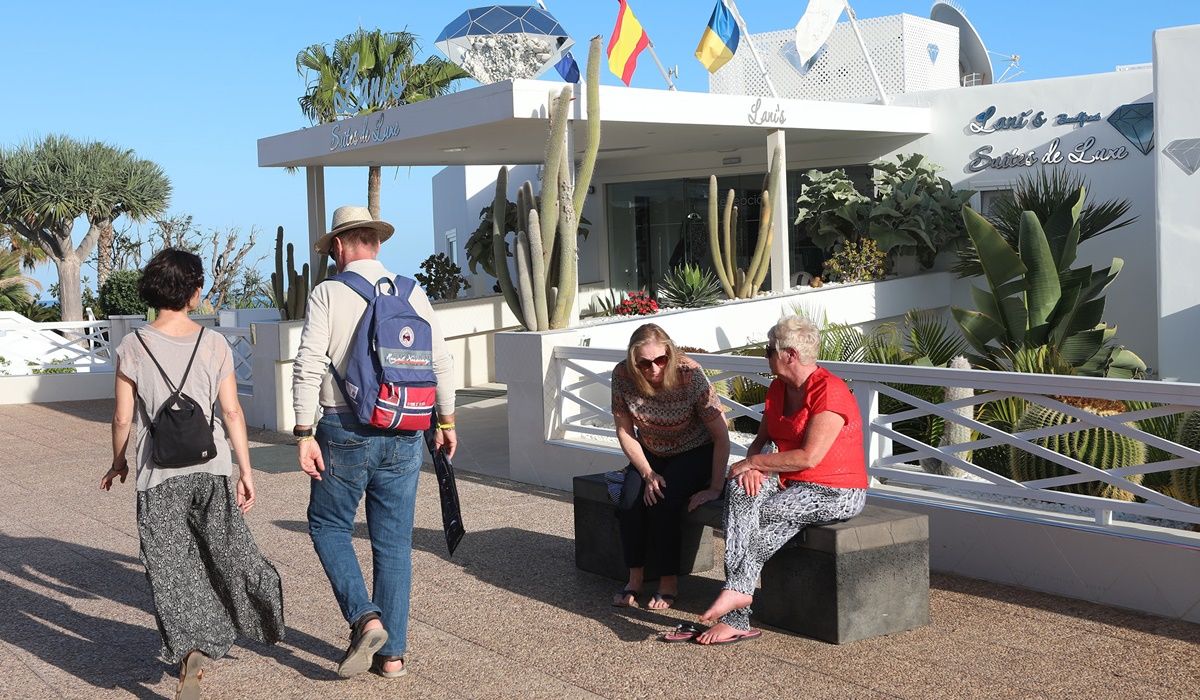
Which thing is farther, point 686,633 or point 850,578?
point 686,633

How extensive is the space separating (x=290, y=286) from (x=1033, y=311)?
832 centimetres

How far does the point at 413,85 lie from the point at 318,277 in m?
8.73

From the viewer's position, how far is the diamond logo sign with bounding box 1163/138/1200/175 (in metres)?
11.2

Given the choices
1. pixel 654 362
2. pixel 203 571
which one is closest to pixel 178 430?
pixel 203 571

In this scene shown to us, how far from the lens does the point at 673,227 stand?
18188mm

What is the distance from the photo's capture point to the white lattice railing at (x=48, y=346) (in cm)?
1700

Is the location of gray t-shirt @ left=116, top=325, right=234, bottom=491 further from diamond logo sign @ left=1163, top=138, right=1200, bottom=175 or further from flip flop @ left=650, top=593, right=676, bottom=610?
diamond logo sign @ left=1163, top=138, right=1200, bottom=175

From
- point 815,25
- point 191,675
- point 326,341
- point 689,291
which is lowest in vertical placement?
point 191,675

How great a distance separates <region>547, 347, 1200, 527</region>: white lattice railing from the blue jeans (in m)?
2.91

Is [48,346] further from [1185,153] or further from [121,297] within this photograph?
[1185,153]

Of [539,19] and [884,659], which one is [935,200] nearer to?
[539,19]

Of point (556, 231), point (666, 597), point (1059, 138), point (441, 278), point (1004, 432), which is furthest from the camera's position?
point (441, 278)

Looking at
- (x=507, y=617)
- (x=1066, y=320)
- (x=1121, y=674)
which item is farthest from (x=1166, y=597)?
(x=1066, y=320)

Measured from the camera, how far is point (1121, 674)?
4707 mm
